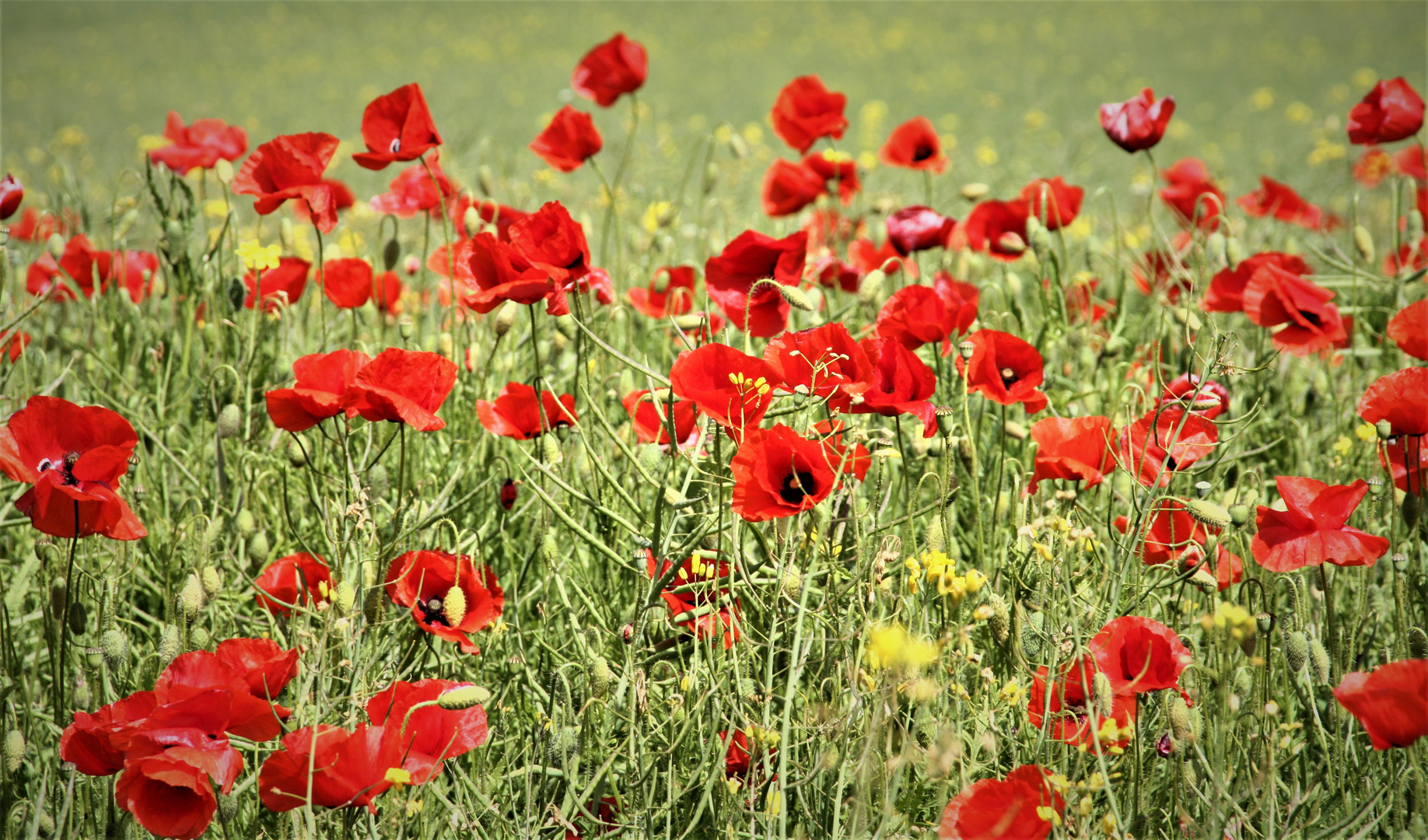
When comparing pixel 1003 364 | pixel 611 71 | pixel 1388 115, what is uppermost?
pixel 611 71

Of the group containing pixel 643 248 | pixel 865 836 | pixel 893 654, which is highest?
pixel 643 248

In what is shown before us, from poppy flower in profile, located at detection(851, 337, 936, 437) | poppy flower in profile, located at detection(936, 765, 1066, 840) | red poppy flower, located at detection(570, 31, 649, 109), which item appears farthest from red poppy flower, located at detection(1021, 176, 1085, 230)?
poppy flower in profile, located at detection(936, 765, 1066, 840)

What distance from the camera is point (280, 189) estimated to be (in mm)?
1744

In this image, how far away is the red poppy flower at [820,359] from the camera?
128 centimetres

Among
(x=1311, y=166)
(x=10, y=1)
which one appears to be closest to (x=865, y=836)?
(x=1311, y=166)

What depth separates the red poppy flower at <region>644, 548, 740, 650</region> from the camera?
4.32ft

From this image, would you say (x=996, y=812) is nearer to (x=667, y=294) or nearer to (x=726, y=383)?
(x=726, y=383)

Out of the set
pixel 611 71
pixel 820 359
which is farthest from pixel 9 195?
pixel 820 359

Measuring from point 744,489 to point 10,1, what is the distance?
23.3m

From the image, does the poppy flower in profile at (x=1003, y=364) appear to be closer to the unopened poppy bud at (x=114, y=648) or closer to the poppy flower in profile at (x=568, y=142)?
the poppy flower in profile at (x=568, y=142)

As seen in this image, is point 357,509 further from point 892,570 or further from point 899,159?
point 899,159

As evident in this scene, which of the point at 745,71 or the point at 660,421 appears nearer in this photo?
the point at 660,421

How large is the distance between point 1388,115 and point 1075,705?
142 cm

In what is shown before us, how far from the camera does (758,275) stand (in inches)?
62.4
